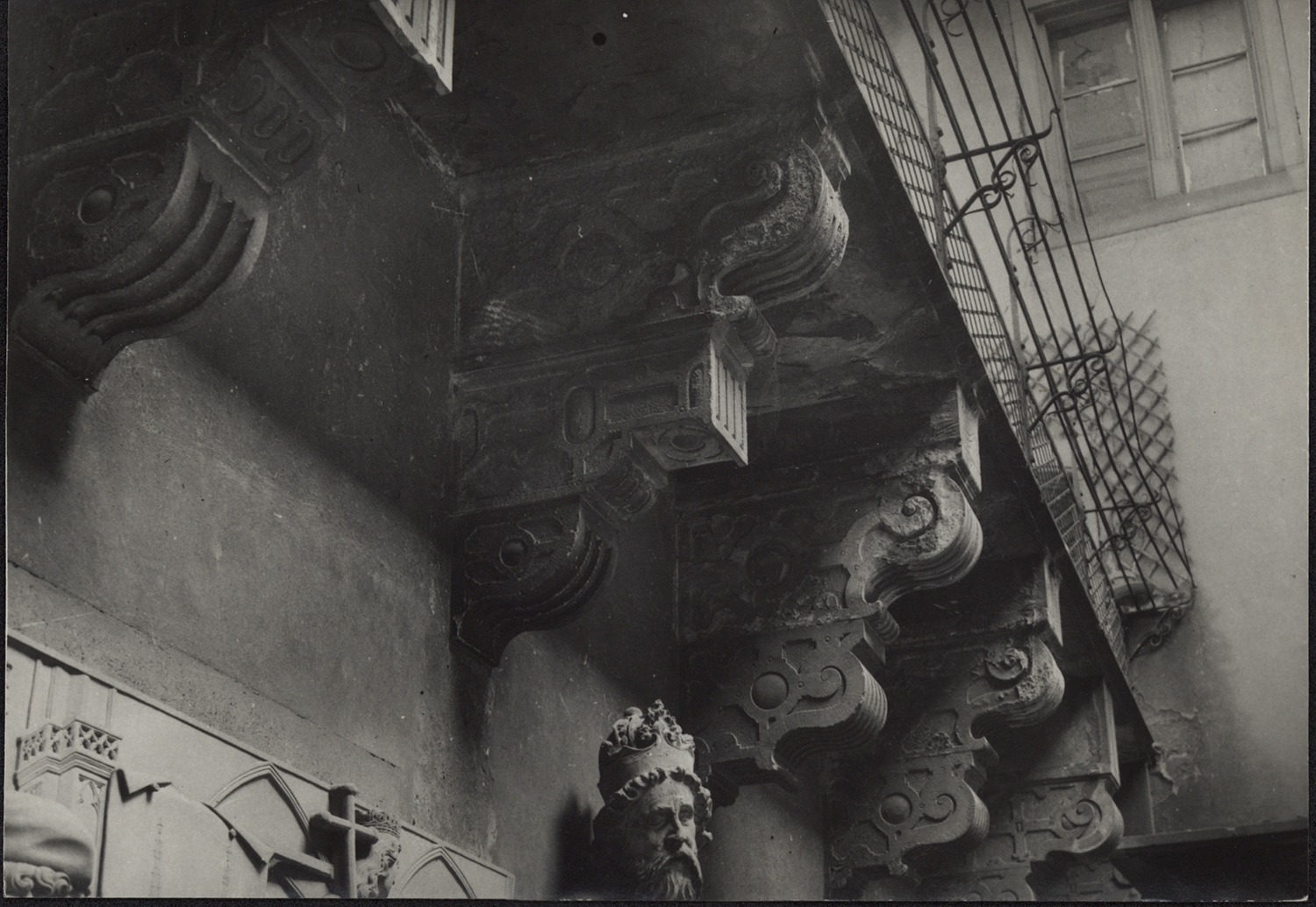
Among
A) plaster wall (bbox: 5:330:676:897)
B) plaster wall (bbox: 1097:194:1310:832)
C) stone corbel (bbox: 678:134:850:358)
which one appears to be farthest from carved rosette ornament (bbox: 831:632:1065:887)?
stone corbel (bbox: 678:134:850:358)

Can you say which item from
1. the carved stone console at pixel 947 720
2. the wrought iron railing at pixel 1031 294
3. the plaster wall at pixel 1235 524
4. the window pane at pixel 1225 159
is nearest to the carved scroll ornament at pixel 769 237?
the wrought iron railing at pixel 1031 294

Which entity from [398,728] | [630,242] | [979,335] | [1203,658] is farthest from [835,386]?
[1203,658]

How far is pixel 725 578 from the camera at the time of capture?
5.98 meters

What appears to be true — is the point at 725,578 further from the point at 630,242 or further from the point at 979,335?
the point at 630,242

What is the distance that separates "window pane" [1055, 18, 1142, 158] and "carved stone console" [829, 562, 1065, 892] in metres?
3.72

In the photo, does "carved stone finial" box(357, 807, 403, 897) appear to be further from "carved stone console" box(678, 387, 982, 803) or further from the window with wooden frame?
the window with wooden frame

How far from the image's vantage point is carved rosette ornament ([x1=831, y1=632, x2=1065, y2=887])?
646 cm

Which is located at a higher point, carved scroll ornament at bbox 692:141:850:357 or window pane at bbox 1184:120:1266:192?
window pane at bbox 1184:120:1266:192

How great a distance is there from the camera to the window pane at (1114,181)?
372 inches

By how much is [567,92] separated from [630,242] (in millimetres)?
405

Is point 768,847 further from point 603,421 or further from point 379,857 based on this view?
point 379,857

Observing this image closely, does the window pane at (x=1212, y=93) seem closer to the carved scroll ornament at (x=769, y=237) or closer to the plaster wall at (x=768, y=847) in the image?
the plaster wall at (x=768, y=847)

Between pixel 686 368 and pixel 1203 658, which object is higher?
pixel 1203 658

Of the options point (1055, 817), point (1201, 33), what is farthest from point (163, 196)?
point (1201, 33)
